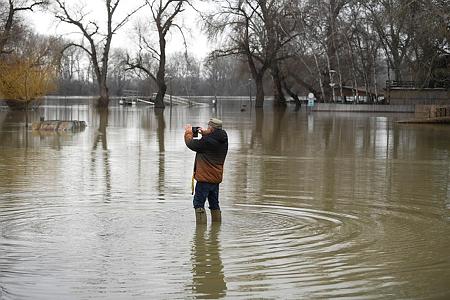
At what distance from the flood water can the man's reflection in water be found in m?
0.02

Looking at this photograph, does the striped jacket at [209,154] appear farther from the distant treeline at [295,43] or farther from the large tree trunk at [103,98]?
the large tree trunk at [103,98]

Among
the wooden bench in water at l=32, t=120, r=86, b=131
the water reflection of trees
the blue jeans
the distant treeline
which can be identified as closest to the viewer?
the blue jeans

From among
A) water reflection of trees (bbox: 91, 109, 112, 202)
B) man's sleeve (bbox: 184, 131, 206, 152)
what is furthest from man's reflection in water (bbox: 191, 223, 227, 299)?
water reflection of trees (bbox: 91, 109, 112, 202)

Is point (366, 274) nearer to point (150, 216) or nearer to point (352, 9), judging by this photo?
point (150, 216)

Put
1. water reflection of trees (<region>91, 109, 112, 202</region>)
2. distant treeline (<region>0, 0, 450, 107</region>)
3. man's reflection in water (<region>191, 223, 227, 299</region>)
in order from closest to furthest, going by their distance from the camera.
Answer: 1. man's reflection in water (<region>191, 223, 227, 299</region>)
2. water reflection of trees (<region>91, 109, 112, 202</region>)
3. distant treeline (<region>0, 0, 450, 107</region>)

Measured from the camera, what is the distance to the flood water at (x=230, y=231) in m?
6.53

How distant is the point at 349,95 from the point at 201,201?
74160 mm

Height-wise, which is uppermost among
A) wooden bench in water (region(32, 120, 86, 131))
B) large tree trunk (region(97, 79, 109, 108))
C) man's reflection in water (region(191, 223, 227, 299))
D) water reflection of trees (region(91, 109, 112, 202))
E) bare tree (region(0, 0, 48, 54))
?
bare tree (region(0, 0, 48, 54))

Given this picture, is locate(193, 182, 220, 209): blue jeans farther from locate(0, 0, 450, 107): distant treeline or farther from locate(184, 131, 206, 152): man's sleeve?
locate(0, 0, 450, 107): distant treeline

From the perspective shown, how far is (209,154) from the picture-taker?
9305 mm

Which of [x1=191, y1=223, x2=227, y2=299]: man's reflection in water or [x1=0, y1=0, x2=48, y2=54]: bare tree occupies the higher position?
[x1=0, y1=0, x2=48, y2=54]: bare tree

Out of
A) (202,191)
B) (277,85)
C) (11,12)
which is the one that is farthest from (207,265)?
(277,85)

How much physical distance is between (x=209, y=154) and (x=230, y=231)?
111 cm

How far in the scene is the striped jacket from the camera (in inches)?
364
